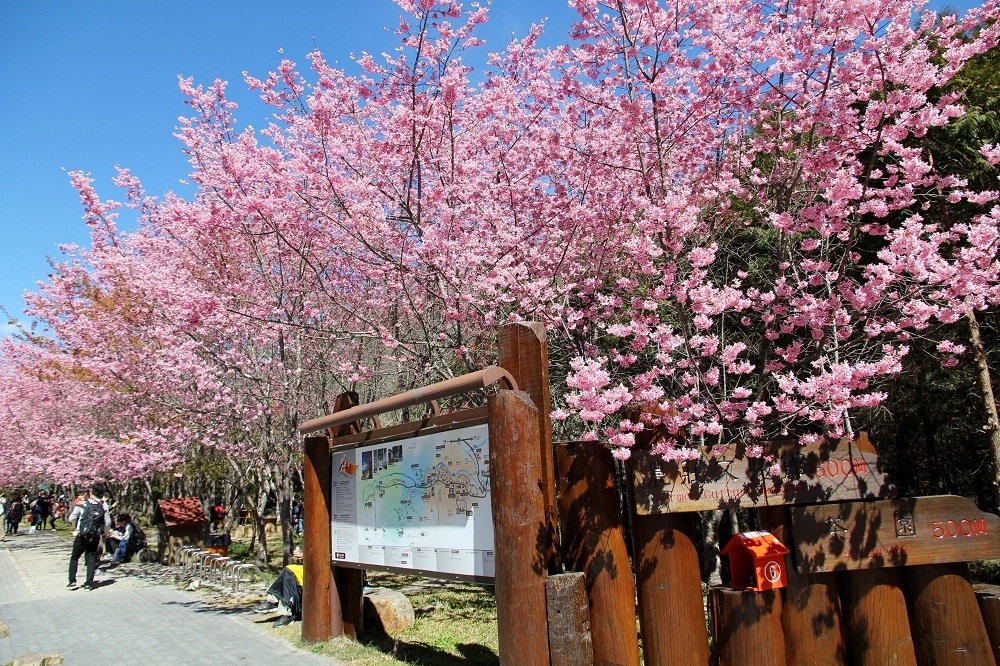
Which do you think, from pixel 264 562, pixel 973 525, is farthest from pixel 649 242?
pixel 264 562

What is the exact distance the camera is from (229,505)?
24594 mm

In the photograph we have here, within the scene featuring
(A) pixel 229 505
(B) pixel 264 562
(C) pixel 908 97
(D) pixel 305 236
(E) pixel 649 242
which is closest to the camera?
(C) pixel 908 97

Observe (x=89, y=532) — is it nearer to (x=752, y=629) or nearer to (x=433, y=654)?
(x=433, y=654)

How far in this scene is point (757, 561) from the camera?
12.0ft

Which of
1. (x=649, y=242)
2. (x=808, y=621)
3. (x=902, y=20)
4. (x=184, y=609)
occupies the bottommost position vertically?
(x=184, y=609)

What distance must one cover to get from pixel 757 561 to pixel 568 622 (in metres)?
1.20

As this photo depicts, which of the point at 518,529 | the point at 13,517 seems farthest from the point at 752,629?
the point at 13,517

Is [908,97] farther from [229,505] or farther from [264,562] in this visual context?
[229,505]

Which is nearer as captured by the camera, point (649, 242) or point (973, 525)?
point (973, 525)

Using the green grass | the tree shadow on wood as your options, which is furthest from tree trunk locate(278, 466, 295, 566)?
the tree shadow on wood

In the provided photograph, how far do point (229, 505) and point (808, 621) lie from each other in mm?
24546

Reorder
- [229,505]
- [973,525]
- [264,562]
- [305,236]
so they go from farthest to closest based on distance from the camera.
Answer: [229,505], [264,562], [305,236], [973,525]

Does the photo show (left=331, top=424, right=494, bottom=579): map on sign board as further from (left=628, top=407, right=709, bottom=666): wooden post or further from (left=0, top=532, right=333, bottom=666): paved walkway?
(left=0, top=532, right=333, bottom=666): paved walkway

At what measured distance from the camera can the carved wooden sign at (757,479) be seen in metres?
3.92
